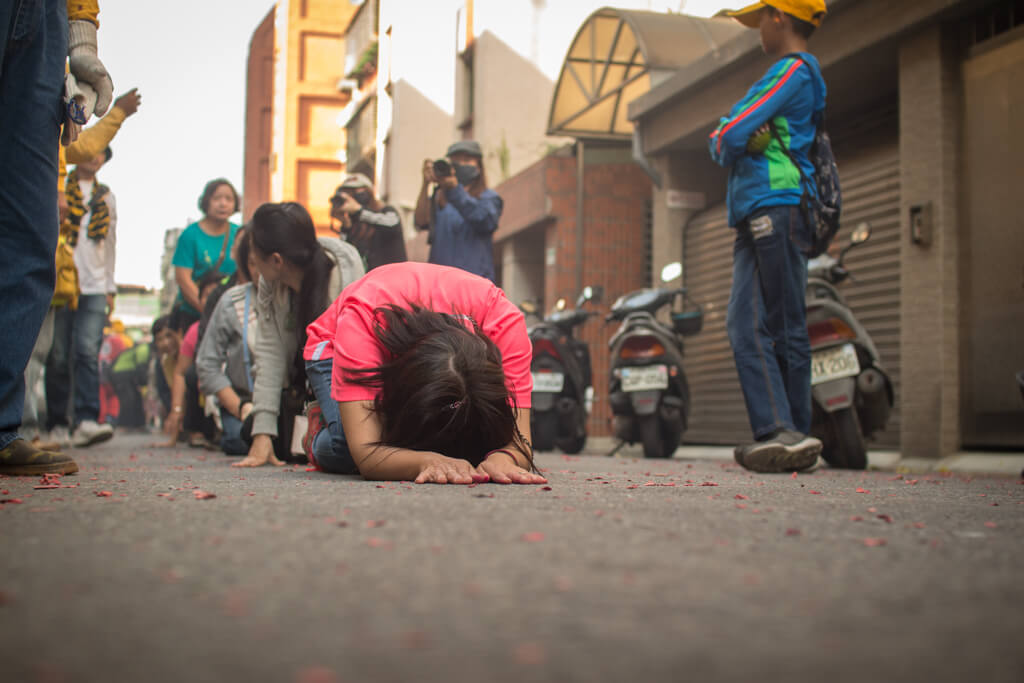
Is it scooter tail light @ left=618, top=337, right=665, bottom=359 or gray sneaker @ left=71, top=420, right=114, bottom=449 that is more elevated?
scooter tail light @ left=618, top=337, right=665, bottom=359

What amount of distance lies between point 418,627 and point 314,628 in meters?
0.12

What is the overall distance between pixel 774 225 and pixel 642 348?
9.46 feet

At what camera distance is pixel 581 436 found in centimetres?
856

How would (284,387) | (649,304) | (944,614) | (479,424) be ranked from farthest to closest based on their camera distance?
(649,304)
(284,387)
(479,424)
(944,614)

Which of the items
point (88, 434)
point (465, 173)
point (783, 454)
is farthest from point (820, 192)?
point (88, 434)

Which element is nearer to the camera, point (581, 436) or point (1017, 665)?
point (1017, 665)

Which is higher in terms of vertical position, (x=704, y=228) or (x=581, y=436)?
(x=704, y=228)

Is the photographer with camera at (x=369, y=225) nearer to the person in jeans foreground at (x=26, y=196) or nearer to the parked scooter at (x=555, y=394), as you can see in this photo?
the parked scooter at (x=555, y=394)

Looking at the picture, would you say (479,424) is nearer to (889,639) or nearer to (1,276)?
(1,276)

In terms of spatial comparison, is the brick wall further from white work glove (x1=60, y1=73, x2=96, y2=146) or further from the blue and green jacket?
white work glove (x1=60, y1=73, x2=96, y2=146)

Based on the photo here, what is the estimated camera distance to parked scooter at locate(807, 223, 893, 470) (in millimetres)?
5645

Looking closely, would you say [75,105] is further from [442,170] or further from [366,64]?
[366,64]

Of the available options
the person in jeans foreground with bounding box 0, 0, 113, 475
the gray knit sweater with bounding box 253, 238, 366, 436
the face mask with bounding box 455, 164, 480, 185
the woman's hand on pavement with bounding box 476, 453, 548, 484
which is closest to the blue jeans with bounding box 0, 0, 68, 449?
the person in jeans foreground with bounding box 0, 0, 113, 475

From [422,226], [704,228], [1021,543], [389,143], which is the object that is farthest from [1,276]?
[389,143]
